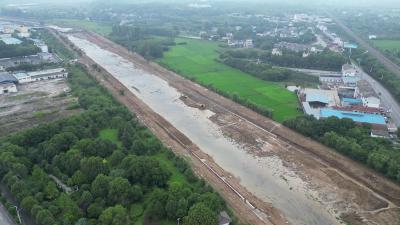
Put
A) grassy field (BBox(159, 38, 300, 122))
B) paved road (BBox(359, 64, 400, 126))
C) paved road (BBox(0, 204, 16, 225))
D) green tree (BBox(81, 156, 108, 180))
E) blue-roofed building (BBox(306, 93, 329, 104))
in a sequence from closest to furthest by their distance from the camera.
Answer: paved road (BBox(0, 204, 16, 225)) → green tree (BBox(81, 156, 108, 180)) → paved road (BBox(359, 64, 400, 126)) → blue-roofed building (BBox(306, 93, 329, 104)) → grassy field (BBox(159, 38, 300, 122))

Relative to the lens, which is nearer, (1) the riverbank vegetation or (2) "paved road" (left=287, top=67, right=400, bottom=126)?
(1) the riverbank vegetation

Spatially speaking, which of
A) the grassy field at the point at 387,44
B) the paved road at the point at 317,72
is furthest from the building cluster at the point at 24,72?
the grassy field at the point at 387,44

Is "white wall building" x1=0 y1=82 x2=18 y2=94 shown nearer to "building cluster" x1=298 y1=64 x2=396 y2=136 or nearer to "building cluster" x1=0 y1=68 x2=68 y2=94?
"building cluster" x1=0 y1=68 x2=68 y2=94

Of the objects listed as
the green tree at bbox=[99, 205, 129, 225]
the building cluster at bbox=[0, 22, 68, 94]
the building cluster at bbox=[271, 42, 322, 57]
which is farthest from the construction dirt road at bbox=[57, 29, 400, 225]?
the building cluster at bbox=[271, 42, 322, 57]

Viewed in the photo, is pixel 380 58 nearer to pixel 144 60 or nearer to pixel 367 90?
pixel 367 90

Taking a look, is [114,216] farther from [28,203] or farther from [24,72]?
[24,72]

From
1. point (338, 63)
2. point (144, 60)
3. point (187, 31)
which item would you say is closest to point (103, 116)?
point (144, 60)
